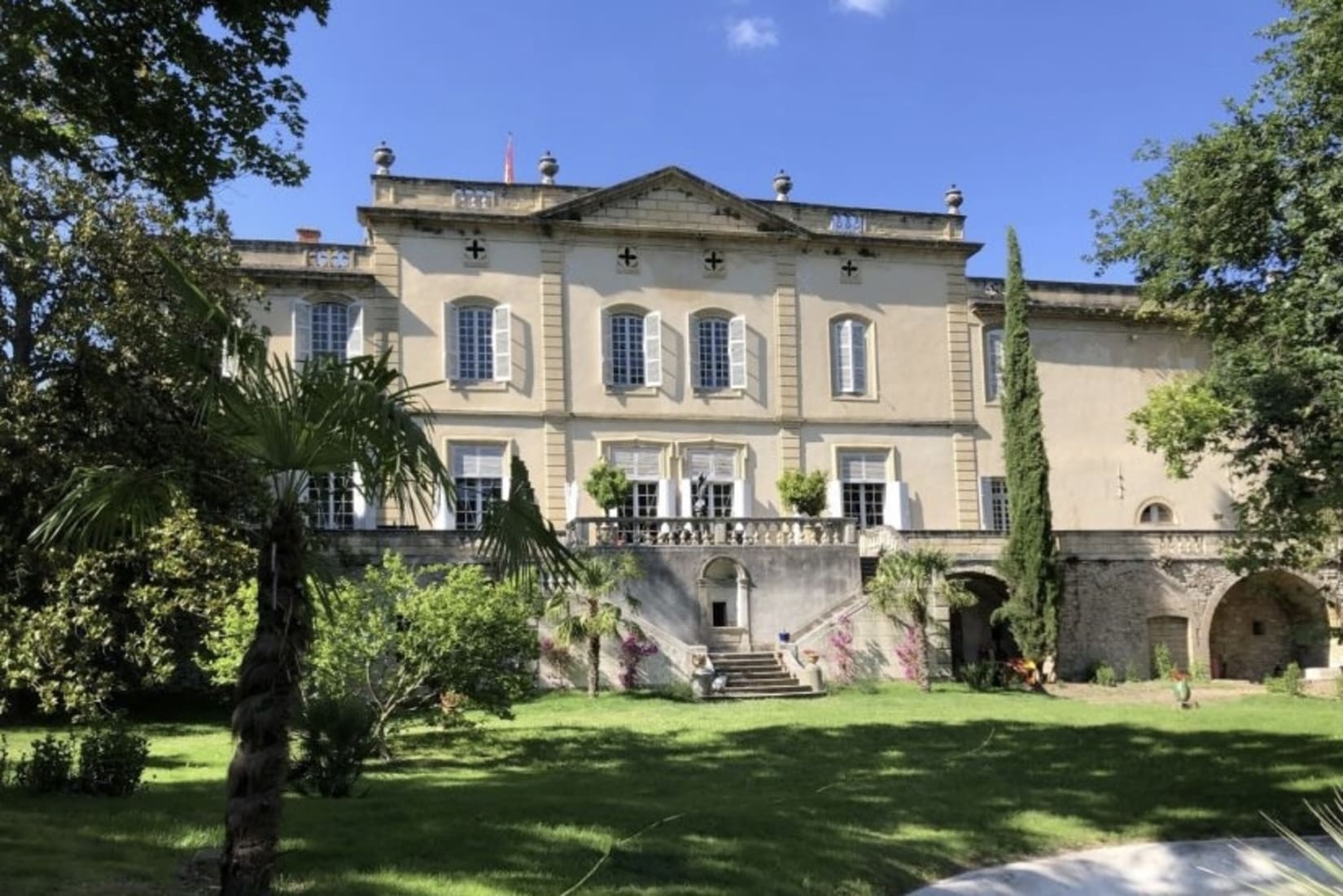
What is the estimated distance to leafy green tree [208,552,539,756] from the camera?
42.2 feet

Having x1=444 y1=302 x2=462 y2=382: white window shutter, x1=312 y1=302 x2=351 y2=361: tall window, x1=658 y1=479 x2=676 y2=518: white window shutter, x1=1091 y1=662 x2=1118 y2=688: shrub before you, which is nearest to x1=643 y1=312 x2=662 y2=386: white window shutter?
x1=658 y1=479 x2=676 y2=518: white window shutter

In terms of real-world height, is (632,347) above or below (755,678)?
above

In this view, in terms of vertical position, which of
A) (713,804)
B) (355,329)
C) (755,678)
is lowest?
(755,678)

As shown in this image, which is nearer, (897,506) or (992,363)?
(897,506)

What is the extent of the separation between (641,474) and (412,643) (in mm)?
15392

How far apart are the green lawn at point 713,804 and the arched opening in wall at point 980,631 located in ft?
33.6

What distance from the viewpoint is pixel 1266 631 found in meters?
28.6

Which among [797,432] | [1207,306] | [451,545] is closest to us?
[1207,306]

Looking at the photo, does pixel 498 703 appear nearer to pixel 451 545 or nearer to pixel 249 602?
pixel 249 602

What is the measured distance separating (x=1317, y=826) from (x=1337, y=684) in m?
15.8

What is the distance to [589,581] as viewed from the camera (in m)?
20.6

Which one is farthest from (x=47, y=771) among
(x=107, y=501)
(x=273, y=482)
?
(x=273, y=482)

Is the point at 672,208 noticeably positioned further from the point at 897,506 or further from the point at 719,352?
the point at 897,506

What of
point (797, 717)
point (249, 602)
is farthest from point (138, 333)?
point (797, 717)
